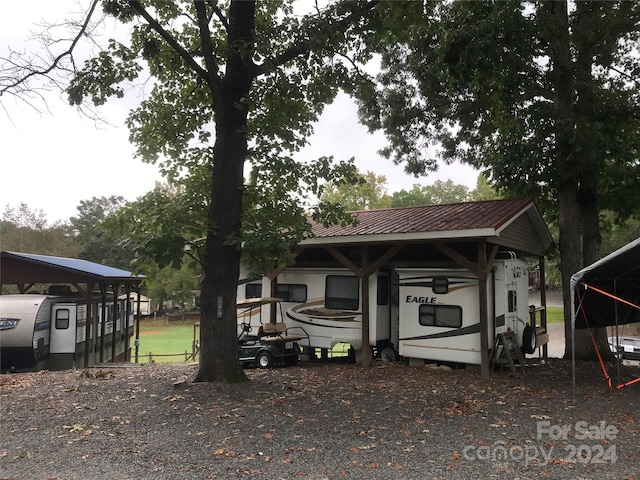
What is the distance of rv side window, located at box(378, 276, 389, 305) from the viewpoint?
1149 cm

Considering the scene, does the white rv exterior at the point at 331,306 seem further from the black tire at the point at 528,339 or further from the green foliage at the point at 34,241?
the green foliage at the point at 34,241

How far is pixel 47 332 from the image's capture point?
658 inches

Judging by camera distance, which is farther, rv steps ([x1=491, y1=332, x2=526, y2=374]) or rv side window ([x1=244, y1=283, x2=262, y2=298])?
rv side window ([x1=244, y1=283, x2=262, y2=298])

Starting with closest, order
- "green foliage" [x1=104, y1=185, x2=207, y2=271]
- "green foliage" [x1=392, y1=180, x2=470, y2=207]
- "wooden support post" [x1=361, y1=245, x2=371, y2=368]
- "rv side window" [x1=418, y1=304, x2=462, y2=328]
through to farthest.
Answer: "green foliage" [x1=104, y1=185, x2=207, y2=271] < "rv side window" [x1=418, y1=304, x2=462, y2=328] < "wooden support post" [x1=361, y1=245, x2=371, y2=368] < "green foliage" [x1=392, y1=180, x2=470, y2=207]

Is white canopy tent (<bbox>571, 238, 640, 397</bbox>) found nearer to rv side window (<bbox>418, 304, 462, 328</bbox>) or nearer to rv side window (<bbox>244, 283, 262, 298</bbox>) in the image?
rv side window (<bbox>418, 304, 462, 328</bbox>)

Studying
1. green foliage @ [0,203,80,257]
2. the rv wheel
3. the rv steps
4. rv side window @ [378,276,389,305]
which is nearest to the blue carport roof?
rv side window @ [378,276,389,305]

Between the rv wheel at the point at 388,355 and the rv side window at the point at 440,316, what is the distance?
4.26ft

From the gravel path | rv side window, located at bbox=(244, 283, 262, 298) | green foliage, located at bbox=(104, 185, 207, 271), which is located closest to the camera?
the gravel path

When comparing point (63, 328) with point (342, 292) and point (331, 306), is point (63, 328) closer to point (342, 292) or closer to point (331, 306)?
point (331, 306)

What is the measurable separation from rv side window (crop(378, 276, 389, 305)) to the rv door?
11749 millimetres

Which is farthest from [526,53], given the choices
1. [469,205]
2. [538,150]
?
[469,205]

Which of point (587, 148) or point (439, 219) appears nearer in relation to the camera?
point (587, 148)

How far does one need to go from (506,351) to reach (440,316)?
1498 millimetres

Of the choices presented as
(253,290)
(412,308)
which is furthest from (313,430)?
(253,290)
